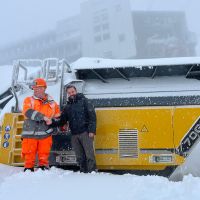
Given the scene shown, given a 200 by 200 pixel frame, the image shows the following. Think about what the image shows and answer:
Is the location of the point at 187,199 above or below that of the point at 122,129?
below

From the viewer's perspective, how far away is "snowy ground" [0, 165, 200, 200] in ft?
11.8

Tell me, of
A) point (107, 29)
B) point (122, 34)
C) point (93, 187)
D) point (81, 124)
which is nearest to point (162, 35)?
point (122, 34)

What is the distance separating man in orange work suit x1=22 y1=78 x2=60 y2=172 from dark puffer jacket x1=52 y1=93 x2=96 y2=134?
0.43 feet

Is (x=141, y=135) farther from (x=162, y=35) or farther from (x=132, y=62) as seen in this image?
(x=162, y=35)

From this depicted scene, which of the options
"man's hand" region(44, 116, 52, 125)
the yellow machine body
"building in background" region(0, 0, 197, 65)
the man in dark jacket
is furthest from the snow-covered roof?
"building in background" region(0, 0, 197, 65)

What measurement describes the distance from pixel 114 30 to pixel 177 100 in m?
54.1

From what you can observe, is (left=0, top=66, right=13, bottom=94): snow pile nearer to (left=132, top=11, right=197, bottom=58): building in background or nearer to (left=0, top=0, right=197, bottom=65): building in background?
(left=0, top=0, right=197, bottom=65): building in background

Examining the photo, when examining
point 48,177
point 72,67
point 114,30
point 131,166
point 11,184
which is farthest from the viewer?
point 114,30

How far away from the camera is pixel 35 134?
221 inches

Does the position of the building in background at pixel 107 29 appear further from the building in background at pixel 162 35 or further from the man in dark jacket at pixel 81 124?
the man in dark jacket at pixel 81 124

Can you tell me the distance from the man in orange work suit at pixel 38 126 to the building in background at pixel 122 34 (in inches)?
2004

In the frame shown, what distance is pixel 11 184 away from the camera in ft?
14.8

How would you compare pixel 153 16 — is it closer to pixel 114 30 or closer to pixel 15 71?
pixel 114 30

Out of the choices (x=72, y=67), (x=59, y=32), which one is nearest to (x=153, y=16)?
(x=59, y=32)
